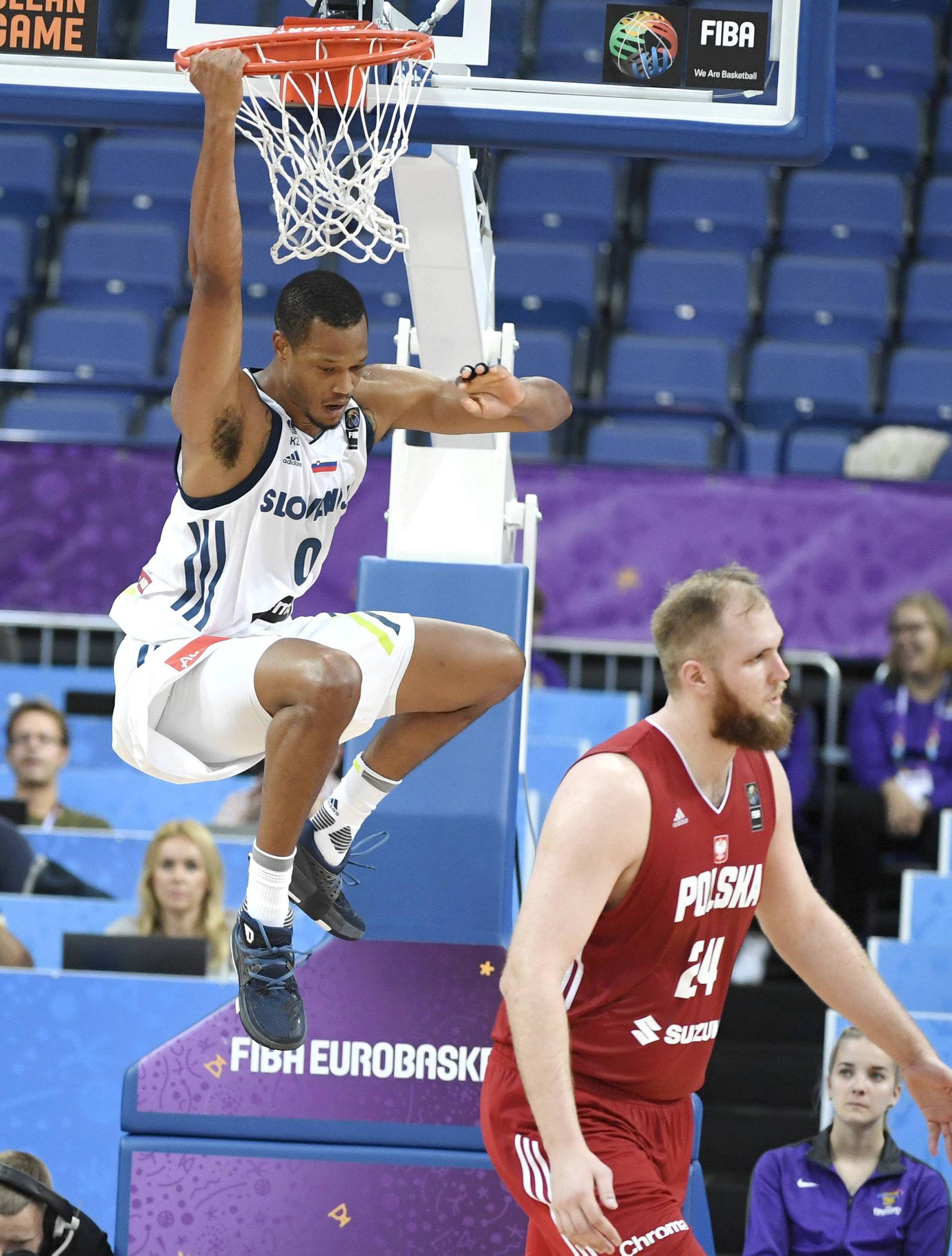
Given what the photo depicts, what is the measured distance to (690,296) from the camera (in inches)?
461

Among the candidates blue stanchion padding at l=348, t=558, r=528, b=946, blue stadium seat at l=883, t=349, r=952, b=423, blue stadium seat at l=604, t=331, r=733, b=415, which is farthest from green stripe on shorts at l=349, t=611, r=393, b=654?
blue stadium seat at l=883, t=349, r=952, b=423

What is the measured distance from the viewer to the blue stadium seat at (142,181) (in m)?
12.1

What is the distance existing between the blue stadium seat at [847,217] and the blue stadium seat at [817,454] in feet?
7.03

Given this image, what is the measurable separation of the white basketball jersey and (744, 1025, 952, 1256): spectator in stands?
2.30 metres

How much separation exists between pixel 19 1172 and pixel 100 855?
2.52 m

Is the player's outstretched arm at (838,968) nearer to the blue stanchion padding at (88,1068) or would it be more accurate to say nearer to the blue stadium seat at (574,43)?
the blue stadium seat at (574,43)

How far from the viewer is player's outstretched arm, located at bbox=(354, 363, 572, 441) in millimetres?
4316

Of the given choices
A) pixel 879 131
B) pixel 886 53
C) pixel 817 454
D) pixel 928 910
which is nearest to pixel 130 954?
pixel 928 910

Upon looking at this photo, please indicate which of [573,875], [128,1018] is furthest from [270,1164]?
[573,875]

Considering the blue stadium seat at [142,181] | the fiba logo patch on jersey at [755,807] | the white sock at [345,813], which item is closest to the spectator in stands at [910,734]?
the white sock at [345,813]

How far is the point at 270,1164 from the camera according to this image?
4.68 m

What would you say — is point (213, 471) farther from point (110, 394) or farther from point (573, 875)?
point (110, 394)

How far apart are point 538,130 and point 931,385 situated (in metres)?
7.73

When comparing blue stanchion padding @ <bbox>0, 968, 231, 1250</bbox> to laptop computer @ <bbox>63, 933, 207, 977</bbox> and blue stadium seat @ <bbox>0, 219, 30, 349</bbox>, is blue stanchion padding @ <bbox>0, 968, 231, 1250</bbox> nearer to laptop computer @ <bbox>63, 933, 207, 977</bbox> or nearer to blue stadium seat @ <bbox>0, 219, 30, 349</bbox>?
laptop computer @ <bbox>63, 933, 207, 977</bbox>
